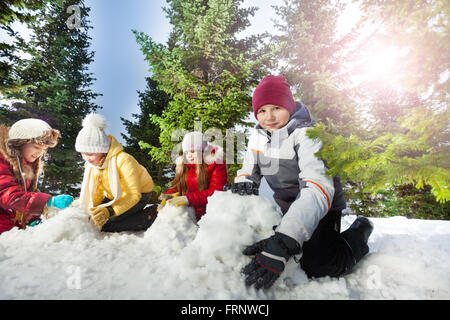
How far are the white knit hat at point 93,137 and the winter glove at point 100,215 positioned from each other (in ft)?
2.40

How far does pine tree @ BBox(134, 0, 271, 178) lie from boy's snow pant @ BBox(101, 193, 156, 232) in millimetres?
2810

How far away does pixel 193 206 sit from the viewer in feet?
9.16

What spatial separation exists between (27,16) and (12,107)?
4607mm

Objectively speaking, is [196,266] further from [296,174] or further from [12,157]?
[12,157]

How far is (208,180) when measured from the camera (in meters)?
3.01

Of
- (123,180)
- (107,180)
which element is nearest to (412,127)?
(123,180)

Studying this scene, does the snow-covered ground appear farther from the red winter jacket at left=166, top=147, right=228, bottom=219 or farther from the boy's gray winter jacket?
the red winter jacket at left=166, top=147, right=228, bottom=219

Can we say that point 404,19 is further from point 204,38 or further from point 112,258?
point 204,38

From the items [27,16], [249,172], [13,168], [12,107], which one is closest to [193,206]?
[249,172]

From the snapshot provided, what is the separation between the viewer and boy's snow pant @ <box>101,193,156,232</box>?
2.54m

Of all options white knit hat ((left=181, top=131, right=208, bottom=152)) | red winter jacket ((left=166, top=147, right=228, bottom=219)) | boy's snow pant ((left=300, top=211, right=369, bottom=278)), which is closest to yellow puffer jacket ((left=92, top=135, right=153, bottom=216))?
red winter jacket ((left=166, top=147, right=228, bottom=219))

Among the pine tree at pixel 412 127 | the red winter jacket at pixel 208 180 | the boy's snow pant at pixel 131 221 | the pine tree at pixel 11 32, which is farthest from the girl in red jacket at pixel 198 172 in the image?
the pine tree at pixel 11 32

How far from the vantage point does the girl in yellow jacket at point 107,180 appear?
239cm
